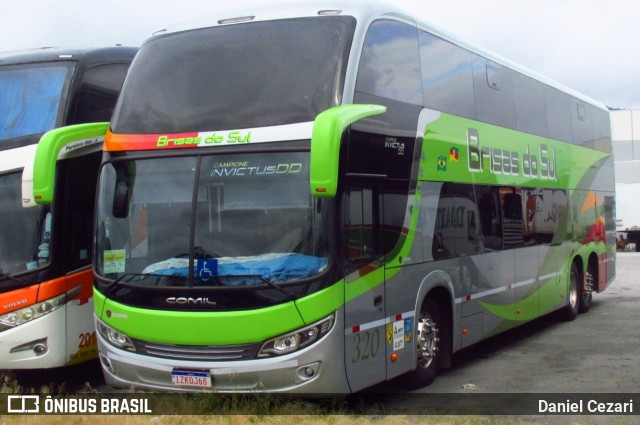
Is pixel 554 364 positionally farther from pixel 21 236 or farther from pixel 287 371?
pixel 21 236

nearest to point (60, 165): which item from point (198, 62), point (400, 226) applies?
point (198, 62)

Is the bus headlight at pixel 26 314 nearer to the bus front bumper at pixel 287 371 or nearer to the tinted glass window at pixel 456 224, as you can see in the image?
the bus front bumper at pixel 287 371

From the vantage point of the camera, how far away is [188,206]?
25.0 feet

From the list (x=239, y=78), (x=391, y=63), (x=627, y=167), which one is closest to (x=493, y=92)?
(x=391, y=63)

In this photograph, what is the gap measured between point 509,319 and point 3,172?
22.1ft

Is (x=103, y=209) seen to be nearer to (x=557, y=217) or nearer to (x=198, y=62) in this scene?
(x=198, y=62)

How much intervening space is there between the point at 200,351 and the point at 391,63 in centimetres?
352

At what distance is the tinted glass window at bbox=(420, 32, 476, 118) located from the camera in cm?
969

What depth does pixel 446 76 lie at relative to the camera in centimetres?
1021

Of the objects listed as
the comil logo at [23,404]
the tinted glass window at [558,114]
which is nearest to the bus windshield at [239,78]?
the comil logo at [23,404]

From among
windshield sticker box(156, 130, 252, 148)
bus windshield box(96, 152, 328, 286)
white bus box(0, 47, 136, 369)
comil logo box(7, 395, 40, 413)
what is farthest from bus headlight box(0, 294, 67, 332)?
Result: windshield sticker box(156, 130, 252, 148)

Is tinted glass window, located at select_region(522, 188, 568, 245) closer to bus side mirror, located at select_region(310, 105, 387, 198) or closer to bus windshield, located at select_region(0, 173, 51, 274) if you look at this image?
bus side mirror, located at select_region(310, 105, 387, 198)

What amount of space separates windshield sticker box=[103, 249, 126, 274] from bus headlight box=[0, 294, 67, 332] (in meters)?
1.55

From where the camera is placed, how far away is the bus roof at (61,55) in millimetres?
10156
